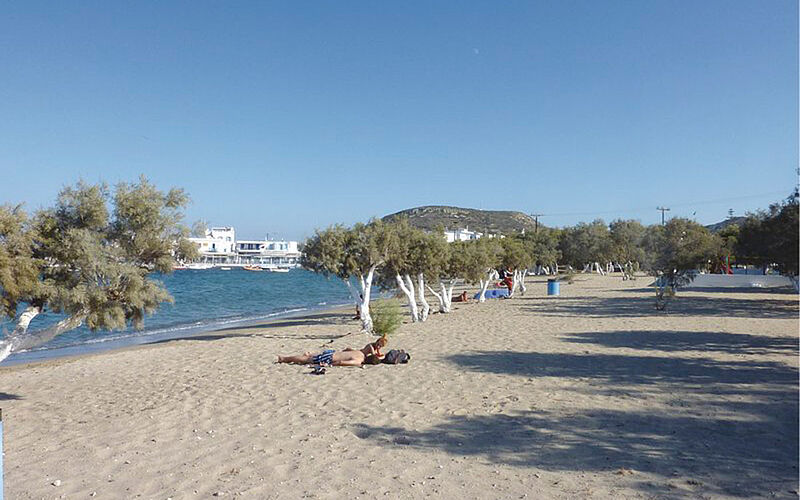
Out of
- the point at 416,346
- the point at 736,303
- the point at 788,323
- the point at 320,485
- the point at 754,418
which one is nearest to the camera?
the point at 320,485

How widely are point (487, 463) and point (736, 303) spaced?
24.5 meters

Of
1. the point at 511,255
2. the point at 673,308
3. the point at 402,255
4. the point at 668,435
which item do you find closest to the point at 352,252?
the point at 402,255

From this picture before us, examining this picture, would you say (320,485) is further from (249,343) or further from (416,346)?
(249,343)

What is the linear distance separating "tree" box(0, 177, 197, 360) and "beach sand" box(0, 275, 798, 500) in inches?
60.6

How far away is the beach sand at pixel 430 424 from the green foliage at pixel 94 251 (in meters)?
1.71

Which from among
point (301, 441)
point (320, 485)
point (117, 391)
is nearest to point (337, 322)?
point (117, 391)

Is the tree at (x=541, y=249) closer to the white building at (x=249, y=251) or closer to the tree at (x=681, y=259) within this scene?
the tree at (x=681, y=259)

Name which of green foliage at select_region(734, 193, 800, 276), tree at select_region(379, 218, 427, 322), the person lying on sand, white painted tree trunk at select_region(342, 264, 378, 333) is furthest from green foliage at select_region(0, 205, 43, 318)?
green foliage at select_region(734, 193, 800, 276)

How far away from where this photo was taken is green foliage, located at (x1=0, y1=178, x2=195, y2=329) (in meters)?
7.81

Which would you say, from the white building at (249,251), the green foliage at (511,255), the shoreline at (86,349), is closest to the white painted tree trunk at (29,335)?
the shoreline at (86,349)

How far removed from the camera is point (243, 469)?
574 centimetres

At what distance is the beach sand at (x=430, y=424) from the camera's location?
5.29m

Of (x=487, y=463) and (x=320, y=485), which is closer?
(x=320, y=485)

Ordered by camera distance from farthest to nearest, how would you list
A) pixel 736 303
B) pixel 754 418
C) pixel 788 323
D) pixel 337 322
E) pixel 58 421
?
1. pixel 736 303
2. pixel 337 322
3. pixel 788 323
4. pixel 58 421
5. pixel 754 418
